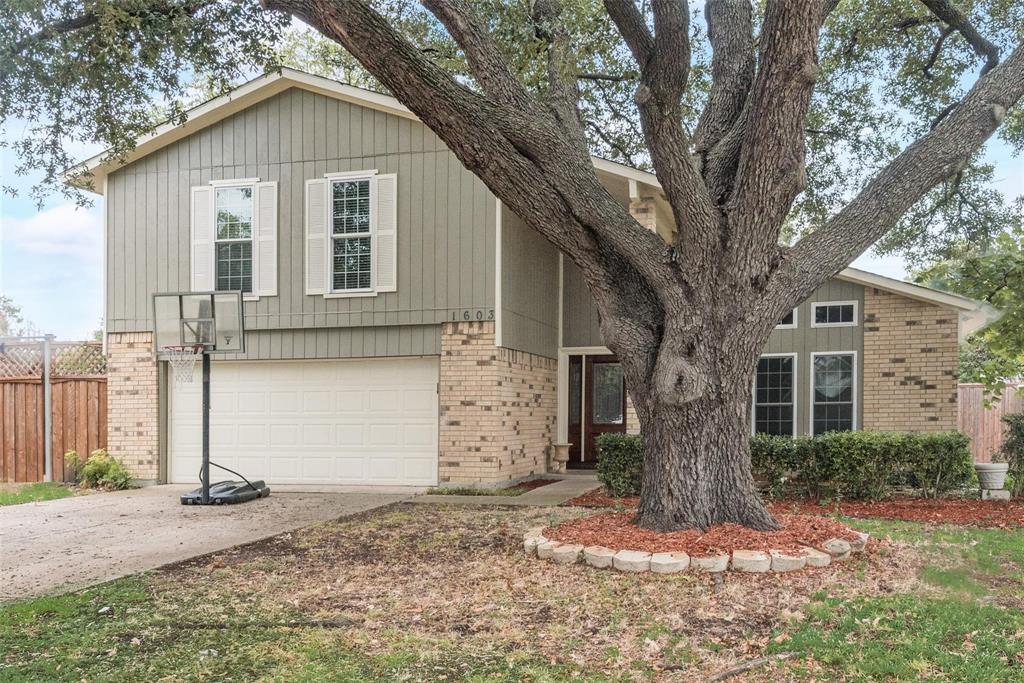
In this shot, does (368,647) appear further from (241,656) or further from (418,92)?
(418,92)

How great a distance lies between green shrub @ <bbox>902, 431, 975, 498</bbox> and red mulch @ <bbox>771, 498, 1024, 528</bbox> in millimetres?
179

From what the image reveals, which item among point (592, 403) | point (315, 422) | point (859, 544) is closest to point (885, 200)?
point (859, 544)

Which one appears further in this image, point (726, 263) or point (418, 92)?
point (726, 263)

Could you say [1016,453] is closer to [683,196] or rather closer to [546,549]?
[683,196]

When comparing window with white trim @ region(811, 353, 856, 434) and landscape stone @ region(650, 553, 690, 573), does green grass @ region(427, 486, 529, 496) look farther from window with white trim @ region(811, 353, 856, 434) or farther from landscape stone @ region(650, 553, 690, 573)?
landscape stone @ region(650, 553, 690, 573)

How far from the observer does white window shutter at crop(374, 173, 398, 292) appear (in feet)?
36.8

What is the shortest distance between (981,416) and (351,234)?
12.8m

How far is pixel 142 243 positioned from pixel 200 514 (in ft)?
16.5

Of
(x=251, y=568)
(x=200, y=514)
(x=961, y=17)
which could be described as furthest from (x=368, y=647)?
(x=961, y=17)

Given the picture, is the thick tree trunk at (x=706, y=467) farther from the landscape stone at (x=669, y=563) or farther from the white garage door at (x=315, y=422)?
the white garage door at (x=315, y=422)

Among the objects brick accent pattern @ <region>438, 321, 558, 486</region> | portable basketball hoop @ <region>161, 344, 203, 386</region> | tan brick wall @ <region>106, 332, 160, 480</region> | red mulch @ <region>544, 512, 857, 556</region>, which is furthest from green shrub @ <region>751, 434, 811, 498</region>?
tan brick wall @ <region>106, 332, 160, 480</region>

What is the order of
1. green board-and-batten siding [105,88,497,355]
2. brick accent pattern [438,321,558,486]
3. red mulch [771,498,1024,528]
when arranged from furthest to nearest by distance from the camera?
1. green board-and-batten siding [105,88,497,355]
2. brick accent pattern [438,321,558,486]
3. red mulch [771,498,1024,528]

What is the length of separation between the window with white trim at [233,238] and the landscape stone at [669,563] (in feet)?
26.8

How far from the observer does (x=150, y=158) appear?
1212 cm
